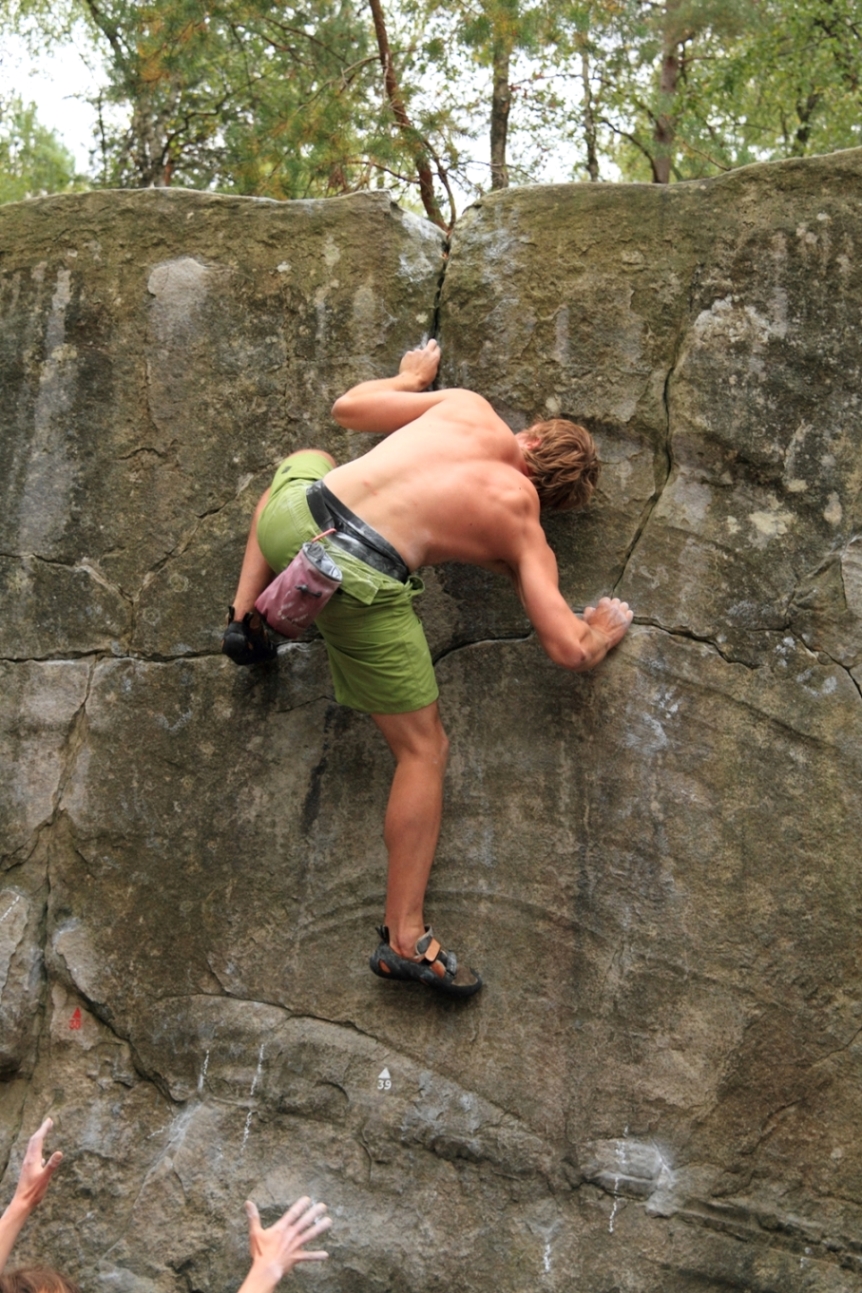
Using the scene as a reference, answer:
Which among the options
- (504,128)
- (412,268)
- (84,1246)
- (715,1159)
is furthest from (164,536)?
(504,128)

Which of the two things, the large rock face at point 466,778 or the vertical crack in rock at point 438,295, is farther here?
the vertical crack in rock at point 438,295

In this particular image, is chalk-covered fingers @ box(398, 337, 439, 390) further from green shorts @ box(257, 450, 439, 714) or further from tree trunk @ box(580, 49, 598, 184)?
tree trunk @ box(580, 49, 598, 184)

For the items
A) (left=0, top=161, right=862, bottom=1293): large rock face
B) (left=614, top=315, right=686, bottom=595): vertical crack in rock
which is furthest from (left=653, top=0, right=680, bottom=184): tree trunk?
(left=614, top=315, right=686, bottom=595): vertical crack in rock

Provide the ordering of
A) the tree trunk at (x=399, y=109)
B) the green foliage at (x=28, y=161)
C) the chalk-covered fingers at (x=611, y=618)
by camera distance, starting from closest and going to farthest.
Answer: the chalk-covered fingers at (x=611, y=618) < the tree trunk at (x=399, y=109) < the green foliage at (x=28, y=161)

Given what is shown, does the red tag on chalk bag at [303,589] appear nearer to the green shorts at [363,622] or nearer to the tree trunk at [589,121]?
the green shorts at [363,622]

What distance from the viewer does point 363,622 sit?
3072 millimetres

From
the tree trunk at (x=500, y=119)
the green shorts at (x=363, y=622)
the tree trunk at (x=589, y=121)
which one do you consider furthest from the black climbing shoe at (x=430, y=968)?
the tree trunk at (x=589, y=121)

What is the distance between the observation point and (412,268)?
3502 millimetres

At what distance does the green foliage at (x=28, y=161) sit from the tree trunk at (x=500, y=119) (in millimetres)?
6086

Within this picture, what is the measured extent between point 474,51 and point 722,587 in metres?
3.80

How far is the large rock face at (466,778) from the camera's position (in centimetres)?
311

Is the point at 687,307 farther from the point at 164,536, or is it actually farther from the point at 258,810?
the point at 258,810

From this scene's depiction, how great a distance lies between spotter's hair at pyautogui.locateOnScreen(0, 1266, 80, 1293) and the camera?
235cm

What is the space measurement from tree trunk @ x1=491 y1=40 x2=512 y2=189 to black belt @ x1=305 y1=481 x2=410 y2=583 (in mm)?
3743
